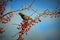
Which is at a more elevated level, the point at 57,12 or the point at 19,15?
the point at 19,15

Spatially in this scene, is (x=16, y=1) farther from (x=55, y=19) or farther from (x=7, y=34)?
(x=55, y=19)

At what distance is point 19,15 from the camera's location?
1.82 m

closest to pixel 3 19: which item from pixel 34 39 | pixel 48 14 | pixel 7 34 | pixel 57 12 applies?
pixel 7 34

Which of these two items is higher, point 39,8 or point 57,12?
point 39,8

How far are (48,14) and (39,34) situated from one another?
1.13ft

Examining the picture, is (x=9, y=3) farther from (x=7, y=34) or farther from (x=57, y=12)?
(x=57, y=12)

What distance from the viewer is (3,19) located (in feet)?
5.92

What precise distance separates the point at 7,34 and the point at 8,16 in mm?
278

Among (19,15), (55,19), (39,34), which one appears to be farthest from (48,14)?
(19,15)

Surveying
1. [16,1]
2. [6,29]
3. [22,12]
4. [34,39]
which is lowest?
[34,39]

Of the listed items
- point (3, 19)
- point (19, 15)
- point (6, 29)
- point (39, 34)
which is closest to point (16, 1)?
point (19, 15)

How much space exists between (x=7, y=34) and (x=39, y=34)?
50cm

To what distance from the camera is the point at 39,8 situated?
1.82 metres

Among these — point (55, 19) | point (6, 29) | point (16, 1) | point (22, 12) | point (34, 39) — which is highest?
point (16, 1)
